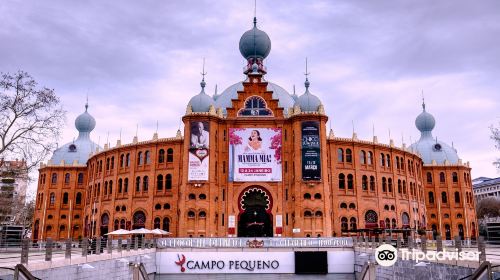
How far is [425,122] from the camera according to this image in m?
78.8

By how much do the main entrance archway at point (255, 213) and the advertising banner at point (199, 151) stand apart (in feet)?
17.9

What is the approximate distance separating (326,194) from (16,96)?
109 ft

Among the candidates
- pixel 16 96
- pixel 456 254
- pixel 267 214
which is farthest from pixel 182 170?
pixel 456 254

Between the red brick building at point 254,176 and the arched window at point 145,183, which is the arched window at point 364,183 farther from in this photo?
the arched window at point 145,183

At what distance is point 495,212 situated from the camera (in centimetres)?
10519

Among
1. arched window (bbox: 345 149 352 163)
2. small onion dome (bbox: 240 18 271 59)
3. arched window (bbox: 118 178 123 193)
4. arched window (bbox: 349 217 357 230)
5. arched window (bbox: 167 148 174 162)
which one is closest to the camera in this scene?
arched window (bbox: 349 217 357 230)

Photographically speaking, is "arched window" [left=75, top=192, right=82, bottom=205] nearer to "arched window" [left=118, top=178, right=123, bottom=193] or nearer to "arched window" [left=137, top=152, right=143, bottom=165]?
"arched window" [left=118, top=178, right=123, bottom=193]

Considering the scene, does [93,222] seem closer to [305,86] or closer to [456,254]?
[305,86]

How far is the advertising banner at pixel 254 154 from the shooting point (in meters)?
52.0

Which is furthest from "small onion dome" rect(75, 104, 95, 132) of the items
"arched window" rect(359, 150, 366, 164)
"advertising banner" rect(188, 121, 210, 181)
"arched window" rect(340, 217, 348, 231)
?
"arched window" rect(340, 217, 348, 231)

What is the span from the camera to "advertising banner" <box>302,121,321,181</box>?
50.7 metres

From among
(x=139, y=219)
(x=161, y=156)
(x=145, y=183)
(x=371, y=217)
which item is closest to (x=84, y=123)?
(x=145, y=183)

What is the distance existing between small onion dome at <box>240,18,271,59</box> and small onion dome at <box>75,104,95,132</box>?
3388 cm

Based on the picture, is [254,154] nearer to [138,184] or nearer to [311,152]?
[311,152]
